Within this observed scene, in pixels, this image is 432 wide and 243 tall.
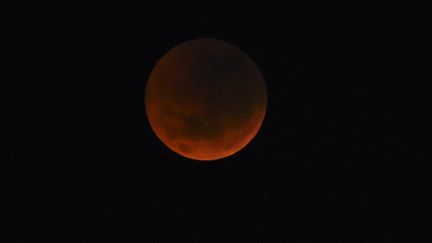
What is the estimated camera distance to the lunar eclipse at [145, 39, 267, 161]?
9.12m

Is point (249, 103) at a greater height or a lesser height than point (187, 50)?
lesser

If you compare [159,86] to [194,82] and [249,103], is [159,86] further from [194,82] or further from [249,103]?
[249,103]

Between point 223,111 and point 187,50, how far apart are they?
4.22 feet

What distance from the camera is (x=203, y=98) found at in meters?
9.08

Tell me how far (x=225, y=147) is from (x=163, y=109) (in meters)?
1.31

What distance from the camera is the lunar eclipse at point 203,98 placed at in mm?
9117

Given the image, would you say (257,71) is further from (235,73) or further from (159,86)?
(159,86)

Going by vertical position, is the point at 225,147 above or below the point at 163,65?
below

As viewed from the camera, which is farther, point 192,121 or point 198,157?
point 198,157

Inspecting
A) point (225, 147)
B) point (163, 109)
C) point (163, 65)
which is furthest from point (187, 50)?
point (225, 147)

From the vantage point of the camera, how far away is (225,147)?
31.8ft

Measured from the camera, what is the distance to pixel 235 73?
930 cm

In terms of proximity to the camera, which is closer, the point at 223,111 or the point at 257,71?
the point at 223,111

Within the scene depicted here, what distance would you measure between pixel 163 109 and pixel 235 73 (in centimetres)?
138
